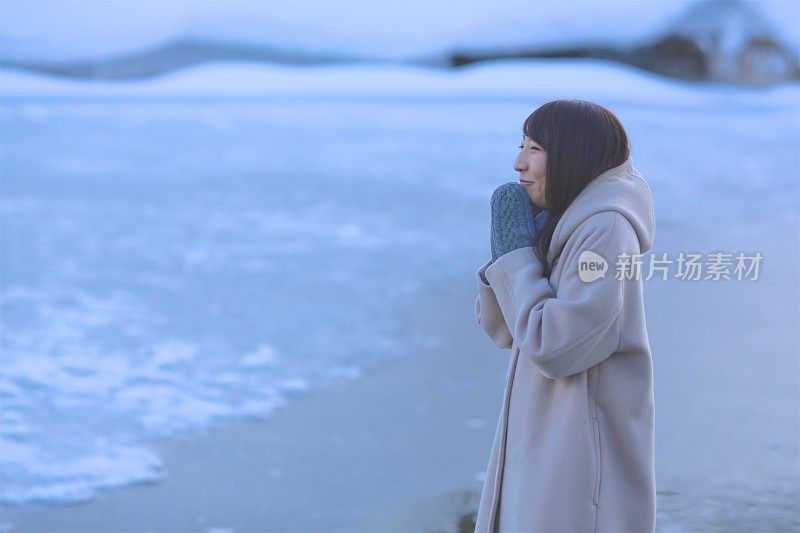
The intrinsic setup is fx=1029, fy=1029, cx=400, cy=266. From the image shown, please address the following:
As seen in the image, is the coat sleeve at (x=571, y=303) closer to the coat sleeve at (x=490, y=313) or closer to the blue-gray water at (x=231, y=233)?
the coat sleeve at (x=490, y=313)

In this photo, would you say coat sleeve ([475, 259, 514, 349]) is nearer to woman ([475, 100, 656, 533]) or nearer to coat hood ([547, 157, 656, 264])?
woman ([475, 100, 656, 533])

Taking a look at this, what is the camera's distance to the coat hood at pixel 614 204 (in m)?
1.44

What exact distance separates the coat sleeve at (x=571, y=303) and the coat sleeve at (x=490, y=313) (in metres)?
0.08

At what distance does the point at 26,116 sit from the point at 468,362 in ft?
10.7

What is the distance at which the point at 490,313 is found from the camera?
1.58 metres

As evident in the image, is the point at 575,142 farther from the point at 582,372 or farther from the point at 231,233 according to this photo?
the point at 231,233

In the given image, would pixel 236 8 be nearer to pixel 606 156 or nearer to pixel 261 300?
pixel 261 300

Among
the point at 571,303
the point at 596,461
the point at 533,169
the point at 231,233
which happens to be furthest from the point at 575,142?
the point at 231,233

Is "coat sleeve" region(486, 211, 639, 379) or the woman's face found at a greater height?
the woman's face

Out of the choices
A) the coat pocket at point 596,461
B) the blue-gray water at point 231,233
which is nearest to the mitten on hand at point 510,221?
the coat pocket at point 596,461

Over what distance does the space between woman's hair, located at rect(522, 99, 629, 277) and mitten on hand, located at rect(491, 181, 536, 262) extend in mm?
35

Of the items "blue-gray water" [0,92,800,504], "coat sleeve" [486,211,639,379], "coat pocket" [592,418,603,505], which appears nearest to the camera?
"coat sleeve" [486,211,639,379]

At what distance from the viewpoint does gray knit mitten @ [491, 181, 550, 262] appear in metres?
1.50

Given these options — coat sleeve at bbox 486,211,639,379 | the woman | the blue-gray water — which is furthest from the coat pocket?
the blue-gray water
